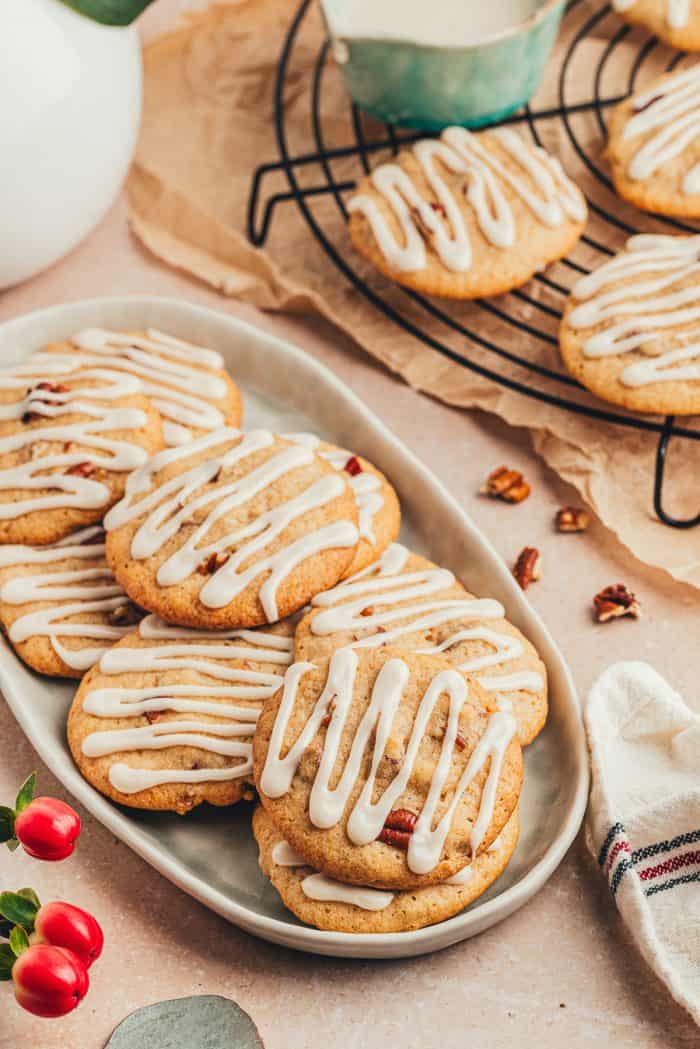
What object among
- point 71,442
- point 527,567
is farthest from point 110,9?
point 527,567

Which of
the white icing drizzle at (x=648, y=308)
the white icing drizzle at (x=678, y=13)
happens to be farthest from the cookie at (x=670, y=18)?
the white icing drizzle at (x=648, y=308)

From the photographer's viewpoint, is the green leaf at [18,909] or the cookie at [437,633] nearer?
the green leaf at [18,909]

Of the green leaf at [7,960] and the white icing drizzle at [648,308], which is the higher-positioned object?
the white icing drizzle at [648,308]

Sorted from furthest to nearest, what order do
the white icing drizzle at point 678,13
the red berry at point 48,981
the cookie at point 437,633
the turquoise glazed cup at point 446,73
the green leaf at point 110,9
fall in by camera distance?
the white icing drizzle at point 678,13
the turquoise glazed cup at point 446,73
the green leaf at point 110,9
the cookie at point 437,633
the red berry at point 48,981

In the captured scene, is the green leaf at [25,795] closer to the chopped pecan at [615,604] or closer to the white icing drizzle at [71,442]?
the white icing drizzle at [71,442]

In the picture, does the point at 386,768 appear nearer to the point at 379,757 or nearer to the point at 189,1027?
the point at 379,757

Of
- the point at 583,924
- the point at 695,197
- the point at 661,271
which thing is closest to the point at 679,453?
the point at 661,271
